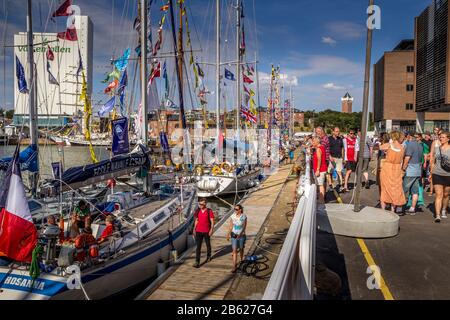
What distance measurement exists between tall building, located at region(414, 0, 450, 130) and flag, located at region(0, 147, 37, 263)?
3993 centimetres

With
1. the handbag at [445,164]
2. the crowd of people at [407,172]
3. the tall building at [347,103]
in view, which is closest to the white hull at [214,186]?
the crowd of people at [407,172]

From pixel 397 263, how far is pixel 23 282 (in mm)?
6722

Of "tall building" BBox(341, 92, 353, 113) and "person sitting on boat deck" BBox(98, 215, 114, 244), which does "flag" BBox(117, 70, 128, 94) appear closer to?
"person sitting on boat deck" BBox(98, 215, 114, 244)

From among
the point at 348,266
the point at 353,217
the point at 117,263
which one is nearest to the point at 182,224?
the point at 117,263

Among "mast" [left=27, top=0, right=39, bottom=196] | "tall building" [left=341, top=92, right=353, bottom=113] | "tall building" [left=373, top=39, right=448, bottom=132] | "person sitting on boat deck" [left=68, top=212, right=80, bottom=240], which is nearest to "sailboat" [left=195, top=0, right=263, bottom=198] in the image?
"mast" [left=27, top=0, right=39, bottom=196]

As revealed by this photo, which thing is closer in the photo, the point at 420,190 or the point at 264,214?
the point at 420,190

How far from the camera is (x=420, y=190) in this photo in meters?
10.5

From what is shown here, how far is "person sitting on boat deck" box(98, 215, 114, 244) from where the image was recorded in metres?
8.49

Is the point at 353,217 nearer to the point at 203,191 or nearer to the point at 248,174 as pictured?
the point at 203,191

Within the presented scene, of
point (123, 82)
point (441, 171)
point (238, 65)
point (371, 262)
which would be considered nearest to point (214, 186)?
point (123, 82)

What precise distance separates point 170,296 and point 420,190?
7426mm

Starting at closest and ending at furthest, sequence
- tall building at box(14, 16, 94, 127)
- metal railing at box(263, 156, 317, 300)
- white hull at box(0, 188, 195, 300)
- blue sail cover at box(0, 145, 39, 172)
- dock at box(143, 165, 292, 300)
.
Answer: metal railing at box(263, 156, 317, 300) < white hull at box(0, 188, 195, 300) < dock at box(143, 165, 292, 300) < blue sail cover at box(0, 145, 39, 172) < tall building at box(14, 16, 94, 127)

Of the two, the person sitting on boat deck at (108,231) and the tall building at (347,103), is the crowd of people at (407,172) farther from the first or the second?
the tall building at (347,103)

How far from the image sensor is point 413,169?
9.73m
